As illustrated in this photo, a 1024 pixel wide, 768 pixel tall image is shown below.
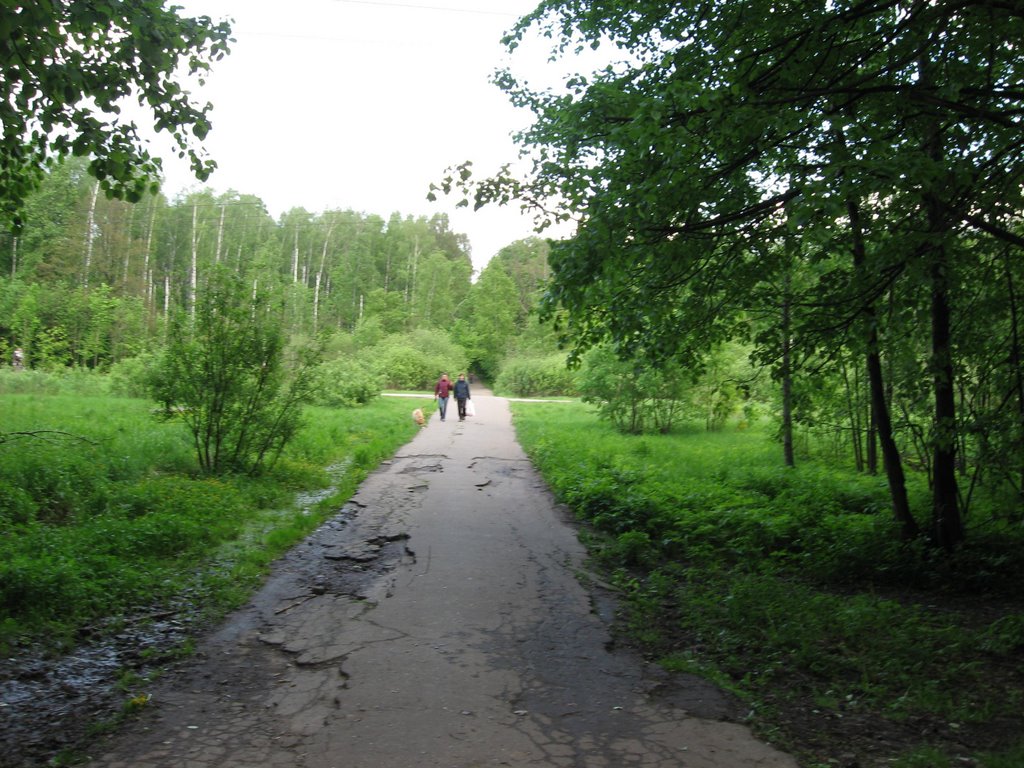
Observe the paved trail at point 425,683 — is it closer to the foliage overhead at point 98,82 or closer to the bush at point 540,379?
the foliage overhead at point 98,82

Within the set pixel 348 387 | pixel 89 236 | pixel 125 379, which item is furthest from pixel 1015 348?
pixel 89 236

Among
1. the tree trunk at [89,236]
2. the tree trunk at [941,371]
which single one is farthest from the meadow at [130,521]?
the tree trunk at [89,236]

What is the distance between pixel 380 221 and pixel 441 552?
72.4m

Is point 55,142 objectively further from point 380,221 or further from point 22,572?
point 380,221

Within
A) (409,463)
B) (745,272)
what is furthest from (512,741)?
(409,463)

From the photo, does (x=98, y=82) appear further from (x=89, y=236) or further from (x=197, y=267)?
(x=89, y=236)

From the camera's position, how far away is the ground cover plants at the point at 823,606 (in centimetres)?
418

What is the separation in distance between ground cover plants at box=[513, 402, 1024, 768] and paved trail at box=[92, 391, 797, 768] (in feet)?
1.68

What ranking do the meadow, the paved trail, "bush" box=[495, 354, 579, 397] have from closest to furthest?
the paved trail
the meadow
"bush" box=[495, 354, 579, 397]

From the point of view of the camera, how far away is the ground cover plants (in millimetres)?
4180

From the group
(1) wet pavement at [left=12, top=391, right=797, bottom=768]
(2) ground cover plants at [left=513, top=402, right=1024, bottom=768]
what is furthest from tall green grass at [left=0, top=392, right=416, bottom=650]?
(2) ground cover plants at [left=513, top=402, right=1024, bottom=768]

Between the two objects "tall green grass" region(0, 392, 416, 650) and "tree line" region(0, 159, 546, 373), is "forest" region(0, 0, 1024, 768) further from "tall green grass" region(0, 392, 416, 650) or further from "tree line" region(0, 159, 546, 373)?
"tree line" region(0, 159, 546, 373)

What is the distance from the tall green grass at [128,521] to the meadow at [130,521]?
0.02 metres

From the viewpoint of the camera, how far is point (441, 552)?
798 cm
